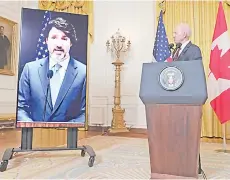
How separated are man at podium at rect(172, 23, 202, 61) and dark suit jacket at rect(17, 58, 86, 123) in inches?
46.4

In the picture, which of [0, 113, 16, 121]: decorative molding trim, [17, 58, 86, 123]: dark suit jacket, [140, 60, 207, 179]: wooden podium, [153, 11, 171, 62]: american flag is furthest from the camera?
[0, 113, 16, 121]: decorative molding trim

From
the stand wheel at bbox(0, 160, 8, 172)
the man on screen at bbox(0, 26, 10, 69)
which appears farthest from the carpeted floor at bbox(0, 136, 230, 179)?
the man on screen at bbox(0, 26, 10, 69)

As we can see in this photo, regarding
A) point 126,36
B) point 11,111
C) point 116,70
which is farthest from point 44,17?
point 11,111

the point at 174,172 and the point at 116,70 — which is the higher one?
the point at 116,70

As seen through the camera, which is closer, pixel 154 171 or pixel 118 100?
pixel 154 171

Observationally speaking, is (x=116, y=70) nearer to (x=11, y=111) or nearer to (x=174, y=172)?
(x=11, y=111)

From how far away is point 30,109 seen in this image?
118 inches

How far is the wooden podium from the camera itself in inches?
78.8

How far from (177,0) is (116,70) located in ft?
6.60

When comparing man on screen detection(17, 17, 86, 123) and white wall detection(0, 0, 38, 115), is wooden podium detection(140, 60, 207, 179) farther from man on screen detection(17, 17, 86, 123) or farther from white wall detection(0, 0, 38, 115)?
white wall detection(0, 0, 38, 115)

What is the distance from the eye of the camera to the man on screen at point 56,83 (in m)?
2.98

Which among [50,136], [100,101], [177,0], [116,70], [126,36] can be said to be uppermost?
[177,0]

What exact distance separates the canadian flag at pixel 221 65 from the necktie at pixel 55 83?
229cm

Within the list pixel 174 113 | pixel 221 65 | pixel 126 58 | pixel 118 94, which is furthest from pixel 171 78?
pixel 126 58
